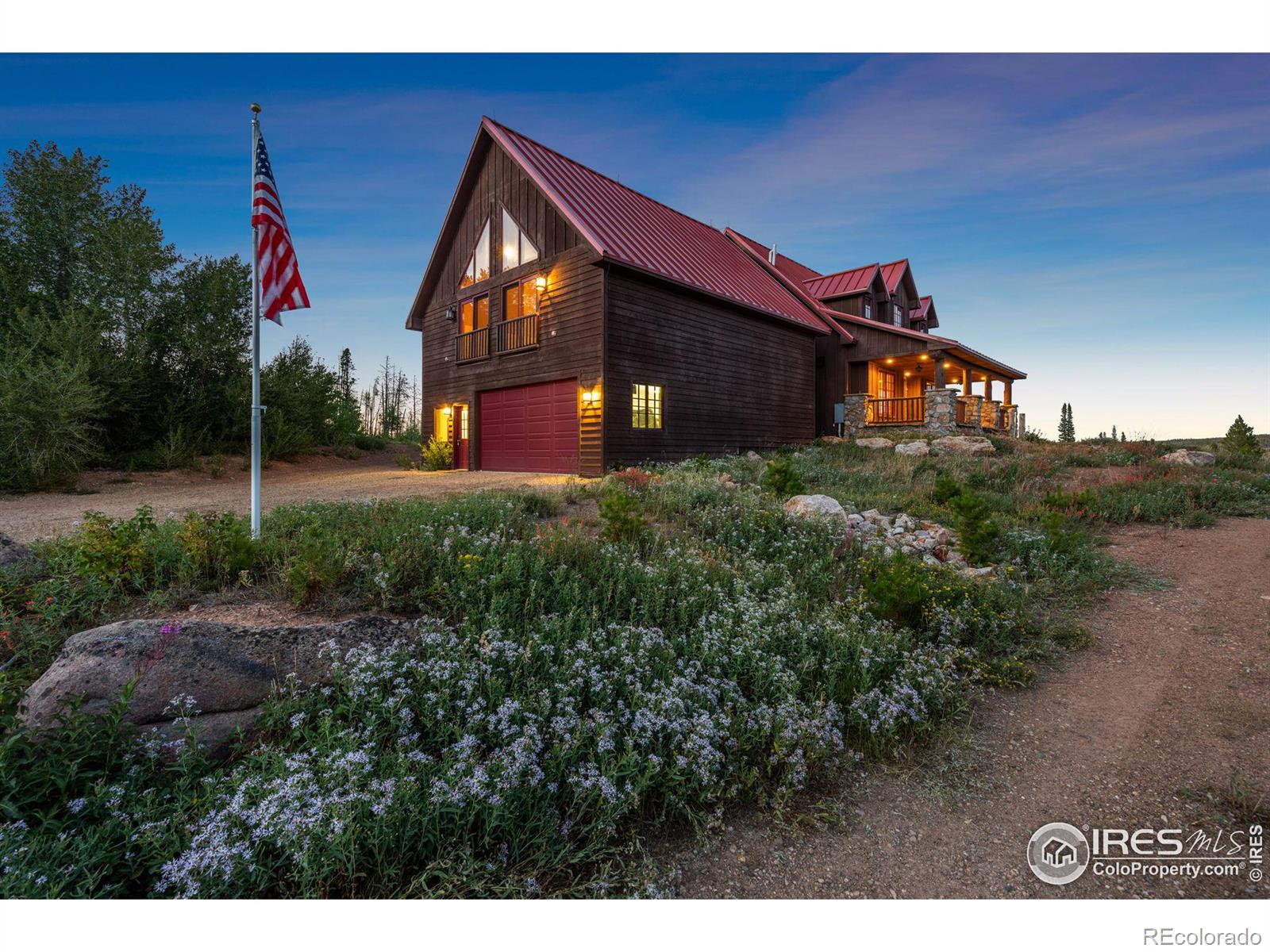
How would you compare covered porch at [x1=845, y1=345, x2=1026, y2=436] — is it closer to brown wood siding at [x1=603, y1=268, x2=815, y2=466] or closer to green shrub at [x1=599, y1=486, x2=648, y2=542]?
brown wood siding at [x1=603, y1=268, x2=815, y2=466]

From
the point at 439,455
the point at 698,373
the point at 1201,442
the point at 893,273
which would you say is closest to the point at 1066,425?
the point at 1201,442

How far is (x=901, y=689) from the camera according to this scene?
3324 millimetres

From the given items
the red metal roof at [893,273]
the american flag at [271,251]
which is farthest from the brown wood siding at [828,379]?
the american flag at [271,251]

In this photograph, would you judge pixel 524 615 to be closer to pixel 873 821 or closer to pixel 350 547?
pixel 350 547

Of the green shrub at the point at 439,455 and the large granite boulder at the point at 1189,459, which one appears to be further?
the green shrub at the point at 439,455

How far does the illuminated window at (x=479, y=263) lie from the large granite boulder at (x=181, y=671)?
48.1 ft

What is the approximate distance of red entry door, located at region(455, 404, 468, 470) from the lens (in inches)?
669

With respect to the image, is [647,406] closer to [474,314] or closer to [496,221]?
[474,314]

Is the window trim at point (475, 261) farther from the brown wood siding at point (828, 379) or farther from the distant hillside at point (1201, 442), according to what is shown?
the distant hillside at point (1201, 442)

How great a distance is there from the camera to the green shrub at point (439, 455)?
1677cm

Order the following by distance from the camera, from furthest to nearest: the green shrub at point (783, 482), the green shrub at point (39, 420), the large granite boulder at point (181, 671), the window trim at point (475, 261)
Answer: the window trim at point (475, 261) < the green shrub at point (39, 420) < the green shrub at point (783, 482) < the large granite boulder at point (181, 671)

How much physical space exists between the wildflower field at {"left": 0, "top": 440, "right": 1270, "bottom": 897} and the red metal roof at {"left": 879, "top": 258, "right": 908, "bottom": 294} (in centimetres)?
1943

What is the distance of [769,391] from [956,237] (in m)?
6.68
